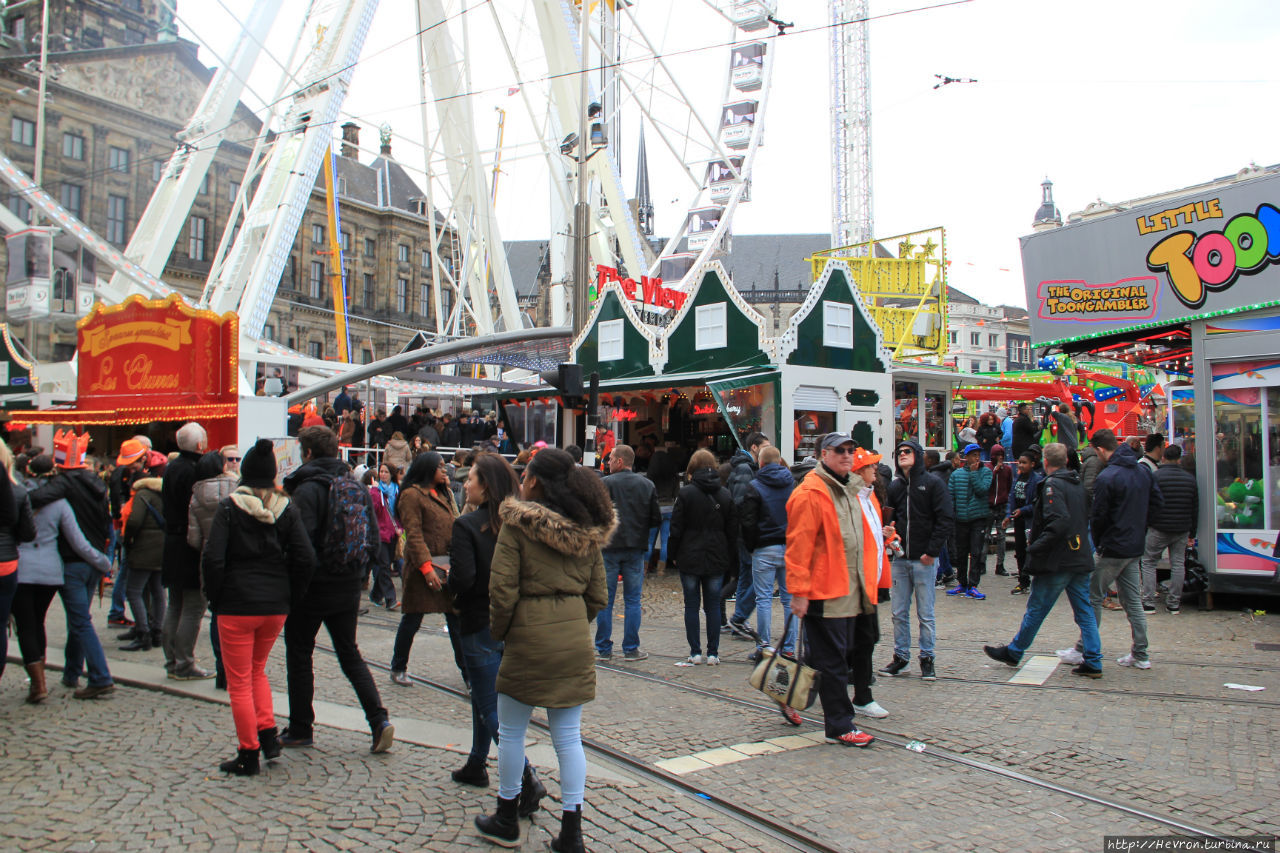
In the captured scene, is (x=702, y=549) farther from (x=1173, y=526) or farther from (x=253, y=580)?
(x=1173, y=526)

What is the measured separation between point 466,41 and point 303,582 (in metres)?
22.7

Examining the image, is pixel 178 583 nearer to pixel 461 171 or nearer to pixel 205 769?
pixel 205 769

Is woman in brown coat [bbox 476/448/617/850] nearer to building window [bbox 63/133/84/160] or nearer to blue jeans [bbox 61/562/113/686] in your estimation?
blue jeans [bbox 61/562/113/686]

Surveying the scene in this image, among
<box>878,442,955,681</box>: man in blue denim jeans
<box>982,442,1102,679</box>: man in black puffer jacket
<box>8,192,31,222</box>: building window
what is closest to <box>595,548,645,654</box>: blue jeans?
<box>878,442,955,681</box>: man in blue denim jeans

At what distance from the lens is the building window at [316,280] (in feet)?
206

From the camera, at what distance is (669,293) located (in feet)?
62.1

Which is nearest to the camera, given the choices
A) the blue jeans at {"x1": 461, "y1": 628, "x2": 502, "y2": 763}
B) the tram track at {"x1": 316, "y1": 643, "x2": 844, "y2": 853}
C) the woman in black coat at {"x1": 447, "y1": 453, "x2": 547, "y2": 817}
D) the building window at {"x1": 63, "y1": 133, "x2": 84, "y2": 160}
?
the tram track at {"x1": 316, "y1": 643, "x2": 844, "y2": 853}

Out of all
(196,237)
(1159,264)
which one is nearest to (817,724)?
(1159,264)

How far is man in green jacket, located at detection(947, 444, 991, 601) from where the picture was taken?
37.1 feet

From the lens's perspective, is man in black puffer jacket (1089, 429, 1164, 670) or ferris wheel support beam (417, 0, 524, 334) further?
ferris wheel support beam (417, 0, 524, 334)

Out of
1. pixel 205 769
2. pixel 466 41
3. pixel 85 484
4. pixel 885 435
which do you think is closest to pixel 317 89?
pixel 466 41

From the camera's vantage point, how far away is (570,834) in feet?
12.0

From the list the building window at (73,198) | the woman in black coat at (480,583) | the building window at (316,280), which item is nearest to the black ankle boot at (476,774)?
the woman in black coat at (480,583)

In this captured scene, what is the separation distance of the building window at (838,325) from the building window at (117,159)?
1499 inches
